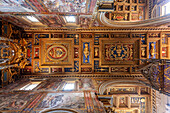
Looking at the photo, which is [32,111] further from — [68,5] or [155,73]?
[155,73]

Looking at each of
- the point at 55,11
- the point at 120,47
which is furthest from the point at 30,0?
the point at 120,47

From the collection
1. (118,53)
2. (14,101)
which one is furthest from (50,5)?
(118,53)

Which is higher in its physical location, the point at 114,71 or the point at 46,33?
the point at 46,33

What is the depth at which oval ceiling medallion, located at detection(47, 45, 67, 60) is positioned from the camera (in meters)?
8.54

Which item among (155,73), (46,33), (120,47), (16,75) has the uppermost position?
(46,33)

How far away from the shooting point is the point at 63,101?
13.9 feet

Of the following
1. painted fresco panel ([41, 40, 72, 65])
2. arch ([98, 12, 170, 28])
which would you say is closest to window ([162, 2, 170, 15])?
arch ([98, 12, 170, 28])

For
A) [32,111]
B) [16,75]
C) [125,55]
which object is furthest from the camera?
[125,55]

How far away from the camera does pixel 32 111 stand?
3.62 meters

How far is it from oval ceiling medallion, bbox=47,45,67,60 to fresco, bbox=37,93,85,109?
168 inches

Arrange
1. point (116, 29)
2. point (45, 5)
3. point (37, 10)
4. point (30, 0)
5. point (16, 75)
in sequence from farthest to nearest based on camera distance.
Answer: point (116, 29)
point (16, 75)
point (37, 10)
point (45, 5)
point (30, 0)

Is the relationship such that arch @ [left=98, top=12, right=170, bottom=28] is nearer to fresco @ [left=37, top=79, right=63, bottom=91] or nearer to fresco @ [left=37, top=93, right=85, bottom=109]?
fresco @ [left=37, top=93, right=85, bottom=109]

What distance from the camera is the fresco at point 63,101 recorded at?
3.88 metres

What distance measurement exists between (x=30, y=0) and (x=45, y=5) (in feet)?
2.14
